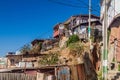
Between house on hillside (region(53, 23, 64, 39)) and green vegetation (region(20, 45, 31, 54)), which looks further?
house on hillside (region(53, 23, 64, 39))

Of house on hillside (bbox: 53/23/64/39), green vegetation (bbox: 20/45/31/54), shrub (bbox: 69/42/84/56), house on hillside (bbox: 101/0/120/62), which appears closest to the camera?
house on hillside (bbox: 101/0/120/62)

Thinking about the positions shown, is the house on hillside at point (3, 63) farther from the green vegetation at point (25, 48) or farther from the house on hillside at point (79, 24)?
the house on hillside at point (79, 24)

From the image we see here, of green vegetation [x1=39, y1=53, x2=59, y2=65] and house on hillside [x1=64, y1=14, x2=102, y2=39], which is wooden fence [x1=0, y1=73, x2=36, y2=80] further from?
house on hillside [x1=64, y1=14, x2=102, y2=39]

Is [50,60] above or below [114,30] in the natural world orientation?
below

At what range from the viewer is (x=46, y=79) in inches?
694

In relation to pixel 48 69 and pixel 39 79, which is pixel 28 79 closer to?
pixel 39 79

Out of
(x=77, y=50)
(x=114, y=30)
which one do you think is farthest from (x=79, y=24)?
(x=114, y=30)

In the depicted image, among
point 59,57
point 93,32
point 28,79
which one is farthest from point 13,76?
point 93,32

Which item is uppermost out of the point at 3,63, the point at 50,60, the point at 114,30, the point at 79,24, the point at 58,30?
the point at 79,24

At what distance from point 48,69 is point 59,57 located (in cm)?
2002

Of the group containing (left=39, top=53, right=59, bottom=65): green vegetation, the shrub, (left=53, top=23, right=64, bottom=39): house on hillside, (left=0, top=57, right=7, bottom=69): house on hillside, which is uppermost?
(left=53, top=23, right=64, bottom=39): house on hillside

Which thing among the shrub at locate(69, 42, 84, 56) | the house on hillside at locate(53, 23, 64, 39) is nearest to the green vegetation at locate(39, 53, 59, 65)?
the shrub at locate(69, 42, 84, 56)

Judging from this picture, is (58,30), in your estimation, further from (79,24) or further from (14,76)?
(14,76)

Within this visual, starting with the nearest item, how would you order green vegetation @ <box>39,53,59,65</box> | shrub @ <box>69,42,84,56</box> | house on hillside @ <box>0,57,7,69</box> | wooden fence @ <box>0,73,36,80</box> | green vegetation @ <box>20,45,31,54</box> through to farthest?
wooden fence @ <box>0,73,36,80</box>, green vegetation @ <box>39,53,59,65</box>, shrub @ <box>69,42,84,56</box>, house on hillside @ <box>0,57,7,69</box>, green vegetation @ <box>20,45,31,54</box>
